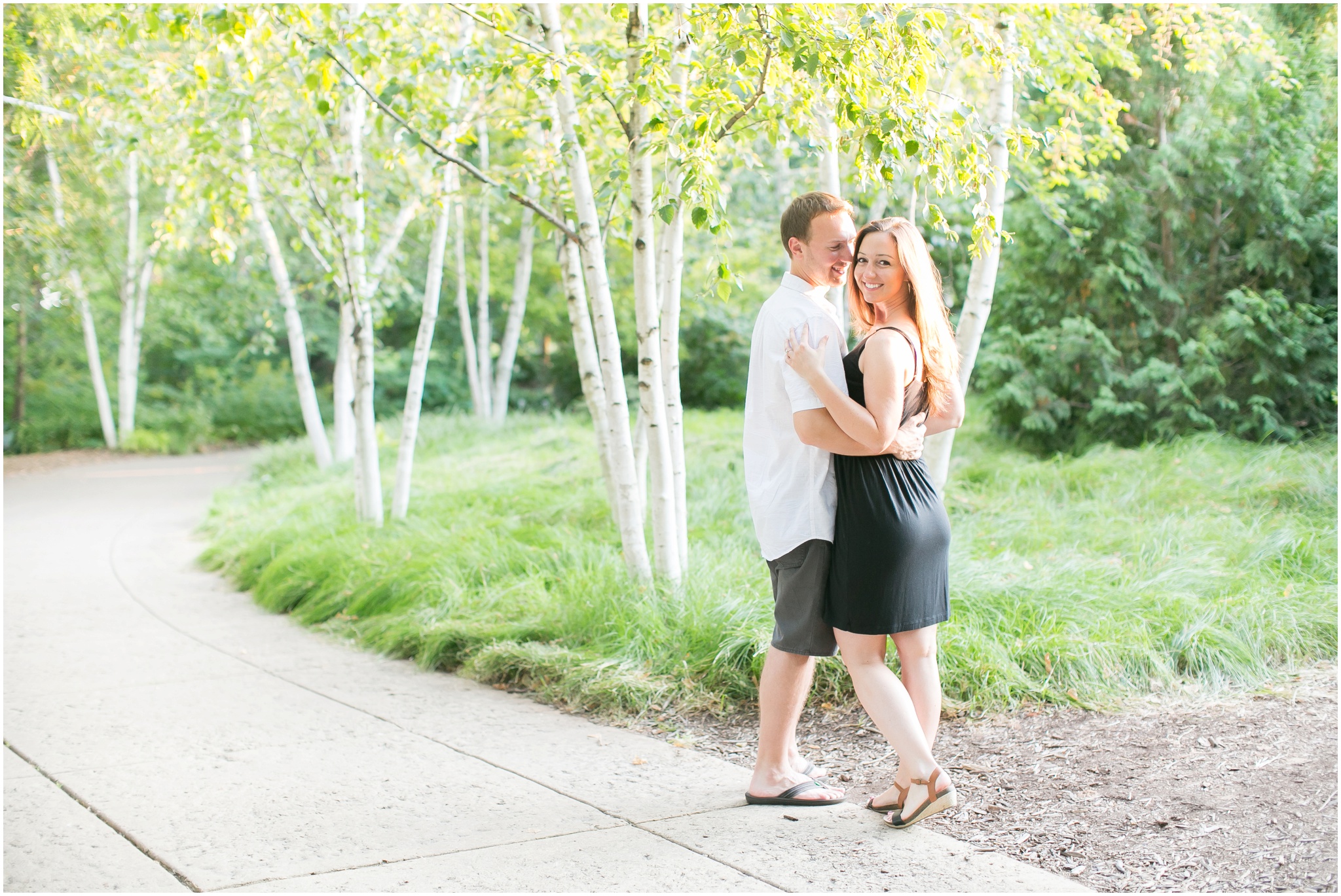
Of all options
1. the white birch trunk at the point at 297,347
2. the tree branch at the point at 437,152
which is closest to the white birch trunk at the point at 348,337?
the white birch trunk at the point at 297,347

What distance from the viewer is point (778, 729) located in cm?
344

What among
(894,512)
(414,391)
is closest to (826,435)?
(894,512)

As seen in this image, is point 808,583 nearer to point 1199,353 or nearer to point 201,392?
point 1199,353

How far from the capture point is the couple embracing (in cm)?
314

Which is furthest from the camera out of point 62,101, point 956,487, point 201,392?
point 201,392

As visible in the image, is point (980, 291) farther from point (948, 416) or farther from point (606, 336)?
point (948, 416)

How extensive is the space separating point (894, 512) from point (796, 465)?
329 mm

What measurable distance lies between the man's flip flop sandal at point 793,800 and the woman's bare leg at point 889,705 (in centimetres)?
36

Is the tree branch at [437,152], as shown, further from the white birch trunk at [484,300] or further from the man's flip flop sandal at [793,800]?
the white birch trunk at [484,300]

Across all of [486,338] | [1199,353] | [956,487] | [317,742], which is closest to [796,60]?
[317,742]

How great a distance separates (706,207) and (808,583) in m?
1.53

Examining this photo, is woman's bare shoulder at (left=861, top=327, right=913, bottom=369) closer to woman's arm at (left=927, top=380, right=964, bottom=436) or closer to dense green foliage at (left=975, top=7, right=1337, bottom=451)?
woman's arm at (left=927, top=380, right=964, bottom=436)

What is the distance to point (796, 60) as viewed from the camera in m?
3.86

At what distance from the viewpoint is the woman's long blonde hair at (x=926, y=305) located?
10.6ft
